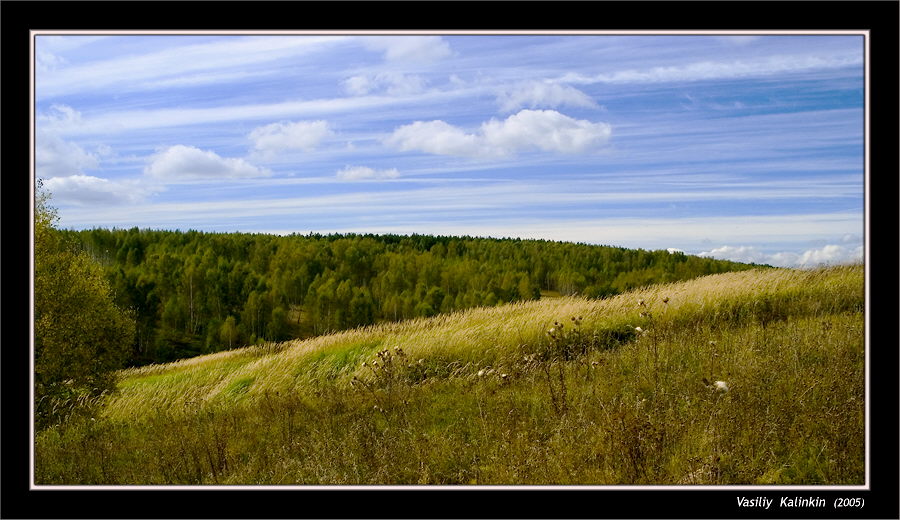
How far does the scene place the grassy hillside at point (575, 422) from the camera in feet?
14.9

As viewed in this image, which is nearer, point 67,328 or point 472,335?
point 472,335

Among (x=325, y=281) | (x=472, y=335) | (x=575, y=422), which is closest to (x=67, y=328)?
(x=472, y=335)

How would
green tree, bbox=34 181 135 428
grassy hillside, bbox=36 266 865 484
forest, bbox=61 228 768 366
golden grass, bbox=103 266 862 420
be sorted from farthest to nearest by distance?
forest, bbox=61 228 768 366 < green tree, bbox=34 181 135 428 < golden grass, bbox=103 266 862 420 < grassy hillside, bbox=36 266 865 484

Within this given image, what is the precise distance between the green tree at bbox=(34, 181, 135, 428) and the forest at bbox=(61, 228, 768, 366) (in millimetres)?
41260

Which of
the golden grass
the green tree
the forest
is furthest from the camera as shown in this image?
the forest

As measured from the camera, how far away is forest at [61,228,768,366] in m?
64.9

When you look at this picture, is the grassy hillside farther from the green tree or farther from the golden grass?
the green tree

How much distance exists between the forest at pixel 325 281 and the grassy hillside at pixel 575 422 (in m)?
49.4

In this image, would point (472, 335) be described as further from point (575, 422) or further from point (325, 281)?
point (325, 281)

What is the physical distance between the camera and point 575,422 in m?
5.30

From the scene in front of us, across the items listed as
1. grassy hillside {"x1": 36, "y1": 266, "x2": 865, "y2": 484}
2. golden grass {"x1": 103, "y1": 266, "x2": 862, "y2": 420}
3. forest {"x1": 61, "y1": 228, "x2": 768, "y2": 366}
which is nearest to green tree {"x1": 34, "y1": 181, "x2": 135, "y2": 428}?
golden grass {"x1": 103, "y1": 266, "x2": 862, "y2": 420}

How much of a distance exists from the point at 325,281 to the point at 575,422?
77850 mm

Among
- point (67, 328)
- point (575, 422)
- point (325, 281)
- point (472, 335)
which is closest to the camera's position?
point (575, 422)
